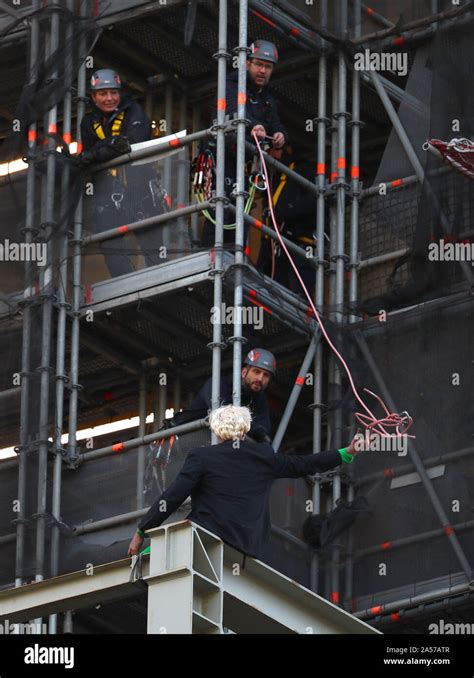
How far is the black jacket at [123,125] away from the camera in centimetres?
3291

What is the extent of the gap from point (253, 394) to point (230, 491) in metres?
4.94

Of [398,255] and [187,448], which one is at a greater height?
[398,255]

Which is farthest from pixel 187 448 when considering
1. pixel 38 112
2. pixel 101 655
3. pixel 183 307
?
pixel 101 655

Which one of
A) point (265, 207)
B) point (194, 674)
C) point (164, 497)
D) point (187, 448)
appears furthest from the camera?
point (265, 207)

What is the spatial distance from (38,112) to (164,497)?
27.1ft

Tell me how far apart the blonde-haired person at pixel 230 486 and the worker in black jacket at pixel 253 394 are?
13.9ft

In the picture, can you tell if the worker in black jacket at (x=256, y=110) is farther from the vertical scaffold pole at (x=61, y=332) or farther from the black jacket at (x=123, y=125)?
the vertical scaffold pole at (x=61, y=332)

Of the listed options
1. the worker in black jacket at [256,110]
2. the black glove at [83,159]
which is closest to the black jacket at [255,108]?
the worker in black jacket at [256,110]

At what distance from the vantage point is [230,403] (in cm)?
3098

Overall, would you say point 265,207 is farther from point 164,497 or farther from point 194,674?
point 194,674

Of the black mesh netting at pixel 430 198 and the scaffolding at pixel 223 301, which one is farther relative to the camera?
the black mesh netting at pixel 430 198

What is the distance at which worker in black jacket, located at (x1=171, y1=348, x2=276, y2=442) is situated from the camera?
31.2m

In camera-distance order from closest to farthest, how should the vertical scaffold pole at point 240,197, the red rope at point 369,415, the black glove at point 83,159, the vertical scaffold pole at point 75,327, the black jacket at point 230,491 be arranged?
the black jacket at point 230,491 < the vertical scaffold pole at point 240,197 < the red rope at point 369,415 < the vertical scaffold pole at point 75,327 < the black glove at point 83,159

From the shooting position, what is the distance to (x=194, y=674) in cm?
2386
